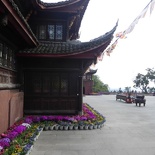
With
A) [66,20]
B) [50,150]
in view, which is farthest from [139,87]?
[50,150]

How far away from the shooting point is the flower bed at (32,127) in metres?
5.24

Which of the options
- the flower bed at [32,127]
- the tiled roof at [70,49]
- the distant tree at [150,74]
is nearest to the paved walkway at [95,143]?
the flower bed at [32,127]

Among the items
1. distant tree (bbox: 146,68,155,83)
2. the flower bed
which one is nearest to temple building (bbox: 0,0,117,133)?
the flower bed

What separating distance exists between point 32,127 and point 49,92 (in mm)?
2860

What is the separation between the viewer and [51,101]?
1030 centimetres

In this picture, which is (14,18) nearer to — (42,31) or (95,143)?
(95,143)

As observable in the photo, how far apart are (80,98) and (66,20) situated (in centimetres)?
415

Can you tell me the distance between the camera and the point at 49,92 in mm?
10305

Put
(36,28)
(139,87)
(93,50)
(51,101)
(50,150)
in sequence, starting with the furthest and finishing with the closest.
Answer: (139,87) → (36,28) → (51,101) → (93,50) → (50,150)

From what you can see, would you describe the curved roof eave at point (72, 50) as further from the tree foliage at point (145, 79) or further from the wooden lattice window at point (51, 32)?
the tree foliage at point (145, 79)

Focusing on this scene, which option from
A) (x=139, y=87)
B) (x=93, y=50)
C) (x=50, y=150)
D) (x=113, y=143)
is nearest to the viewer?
(x=50, y=150)

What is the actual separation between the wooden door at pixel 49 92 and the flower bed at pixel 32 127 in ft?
4.34

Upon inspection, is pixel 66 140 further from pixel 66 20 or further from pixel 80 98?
pixel 66 20

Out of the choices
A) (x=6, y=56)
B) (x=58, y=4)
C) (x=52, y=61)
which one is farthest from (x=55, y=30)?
(x=6, y=56)
